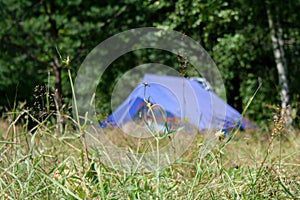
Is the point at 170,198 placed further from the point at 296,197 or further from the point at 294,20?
the point at 294,20

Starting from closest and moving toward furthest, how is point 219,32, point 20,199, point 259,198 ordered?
point 20,199 → point 259,198 → point 219,32

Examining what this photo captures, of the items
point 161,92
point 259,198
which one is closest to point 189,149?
Answer: point 259,198

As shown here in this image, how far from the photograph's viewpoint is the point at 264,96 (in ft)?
26.8

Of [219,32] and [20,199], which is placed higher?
[219,32]

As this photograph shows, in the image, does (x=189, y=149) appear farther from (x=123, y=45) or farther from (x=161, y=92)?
(x=123, y=45)

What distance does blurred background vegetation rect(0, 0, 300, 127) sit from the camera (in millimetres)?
7191

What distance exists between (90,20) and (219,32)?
6.56 ft

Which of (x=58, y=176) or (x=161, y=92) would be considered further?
(x=161, y=92)

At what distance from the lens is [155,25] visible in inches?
276

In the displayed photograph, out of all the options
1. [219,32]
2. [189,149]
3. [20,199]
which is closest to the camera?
[20,199]

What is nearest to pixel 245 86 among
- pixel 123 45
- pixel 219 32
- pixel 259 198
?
pixel 219 32

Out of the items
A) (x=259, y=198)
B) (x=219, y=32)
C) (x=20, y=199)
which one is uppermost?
(x=219, y=32)

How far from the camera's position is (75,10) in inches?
325

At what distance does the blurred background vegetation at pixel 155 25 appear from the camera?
7.19 m
